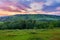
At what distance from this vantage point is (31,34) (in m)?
2.78

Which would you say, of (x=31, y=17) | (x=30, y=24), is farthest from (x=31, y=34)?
(x=31, y=17)

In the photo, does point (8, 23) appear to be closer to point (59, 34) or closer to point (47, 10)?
point (47, 10)

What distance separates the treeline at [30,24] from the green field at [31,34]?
76mm

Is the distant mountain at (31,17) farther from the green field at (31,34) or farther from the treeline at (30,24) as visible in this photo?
the green field at (31,34)

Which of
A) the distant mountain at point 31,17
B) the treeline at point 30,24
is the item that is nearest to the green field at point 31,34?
the treeline at point 30,24

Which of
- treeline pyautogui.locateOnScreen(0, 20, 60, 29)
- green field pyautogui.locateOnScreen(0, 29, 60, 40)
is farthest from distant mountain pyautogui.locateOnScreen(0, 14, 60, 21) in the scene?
green field pyautogui.locateOnScreen(0, 29, 60, 40)

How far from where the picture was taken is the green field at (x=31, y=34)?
273 cm

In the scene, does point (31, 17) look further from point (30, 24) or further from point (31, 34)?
point (31, 34)

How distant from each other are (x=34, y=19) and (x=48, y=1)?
1.45ft

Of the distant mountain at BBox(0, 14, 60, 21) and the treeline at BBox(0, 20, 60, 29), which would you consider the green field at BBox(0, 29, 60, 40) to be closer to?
the treeline at BBox(0, 20, 60, 29)

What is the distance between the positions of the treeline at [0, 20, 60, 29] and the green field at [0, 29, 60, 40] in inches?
3.0

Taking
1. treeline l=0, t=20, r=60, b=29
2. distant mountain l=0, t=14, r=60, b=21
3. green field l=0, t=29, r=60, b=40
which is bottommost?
green field l=0, t=29, r=60, b=40

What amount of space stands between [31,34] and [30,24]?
0.19 meters

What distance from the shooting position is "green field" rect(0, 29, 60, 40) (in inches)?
107
